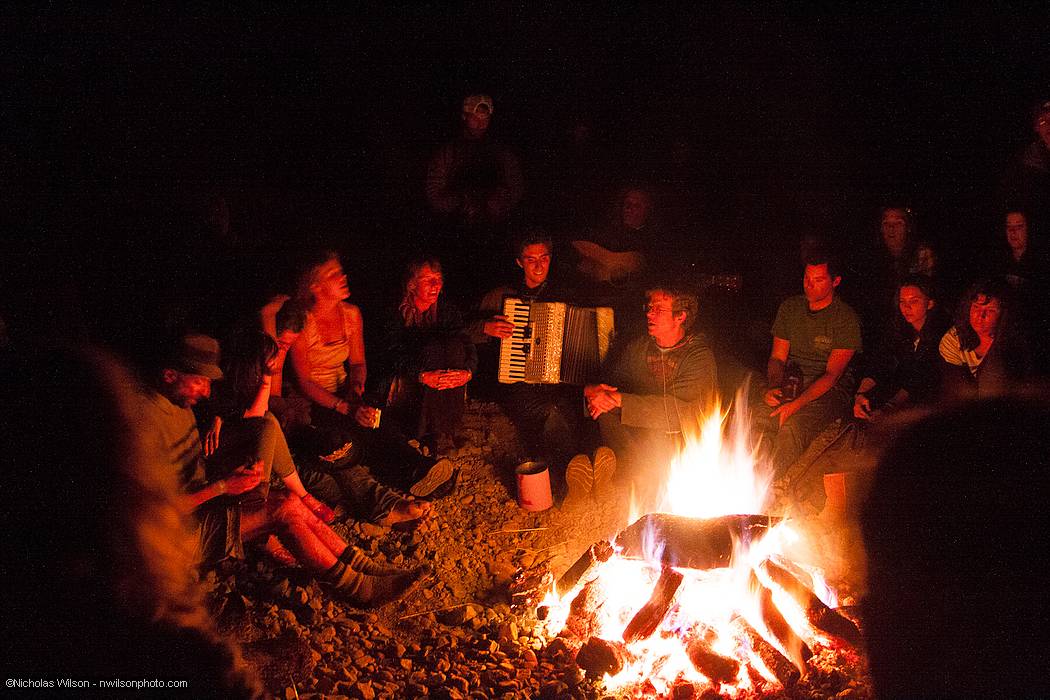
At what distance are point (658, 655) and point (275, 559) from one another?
8.25 feet

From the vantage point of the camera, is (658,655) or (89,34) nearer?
(658,655)

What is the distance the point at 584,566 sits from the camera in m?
4.62

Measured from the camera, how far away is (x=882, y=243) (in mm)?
6746

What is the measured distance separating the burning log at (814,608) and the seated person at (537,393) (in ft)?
7.05

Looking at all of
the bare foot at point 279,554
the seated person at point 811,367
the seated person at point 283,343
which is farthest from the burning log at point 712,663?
the seated person at point 283,343

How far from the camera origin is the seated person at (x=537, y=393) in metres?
6.25

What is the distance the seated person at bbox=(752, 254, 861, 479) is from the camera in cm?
593

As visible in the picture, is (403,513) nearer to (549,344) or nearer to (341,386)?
(341,386)

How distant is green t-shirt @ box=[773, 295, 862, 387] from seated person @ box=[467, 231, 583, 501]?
1959 millimetres

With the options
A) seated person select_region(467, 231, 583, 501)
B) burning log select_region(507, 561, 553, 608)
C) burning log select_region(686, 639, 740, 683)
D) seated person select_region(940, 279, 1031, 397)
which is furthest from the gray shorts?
seated person select_region(940, 279, 1031, 397)

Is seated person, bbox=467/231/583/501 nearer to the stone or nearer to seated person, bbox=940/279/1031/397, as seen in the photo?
the stone

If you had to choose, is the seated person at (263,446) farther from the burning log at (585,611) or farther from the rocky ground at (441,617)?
the burning log at (585,611)

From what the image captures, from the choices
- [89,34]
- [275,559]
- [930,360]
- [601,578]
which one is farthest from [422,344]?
[89,34]

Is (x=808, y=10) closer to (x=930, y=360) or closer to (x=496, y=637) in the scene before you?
(x=930, y=360)
